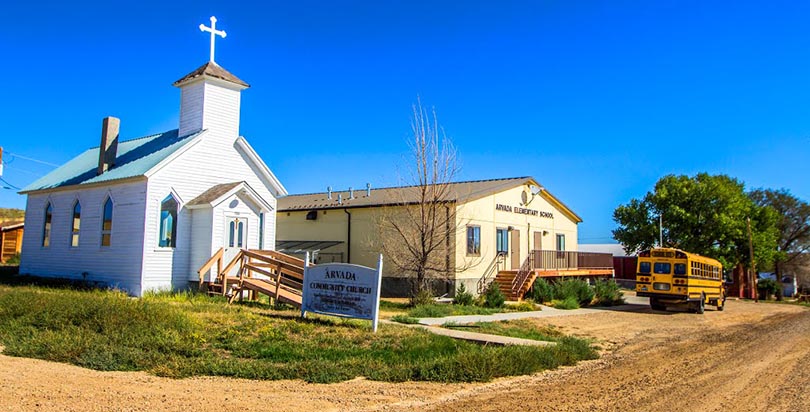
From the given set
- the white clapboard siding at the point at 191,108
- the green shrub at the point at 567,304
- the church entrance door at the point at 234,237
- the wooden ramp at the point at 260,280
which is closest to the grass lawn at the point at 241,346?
the wooden ramp at the point at 260,280

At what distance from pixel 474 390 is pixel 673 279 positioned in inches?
732

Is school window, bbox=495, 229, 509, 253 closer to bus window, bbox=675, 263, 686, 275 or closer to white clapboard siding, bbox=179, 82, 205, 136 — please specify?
bus window, bbox=675, 263, 686, 275

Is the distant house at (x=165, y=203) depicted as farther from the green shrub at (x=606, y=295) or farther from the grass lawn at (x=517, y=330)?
the green shrub at (x=606, y=295)

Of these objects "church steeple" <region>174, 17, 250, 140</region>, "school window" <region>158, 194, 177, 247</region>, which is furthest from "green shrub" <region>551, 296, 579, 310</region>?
"school window" <region>158, 194, 177, 247</region>

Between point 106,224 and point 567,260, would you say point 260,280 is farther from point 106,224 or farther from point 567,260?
point 567,260

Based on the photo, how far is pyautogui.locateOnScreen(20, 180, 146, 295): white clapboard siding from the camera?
20.6 metres

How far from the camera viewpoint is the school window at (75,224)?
23419 mm

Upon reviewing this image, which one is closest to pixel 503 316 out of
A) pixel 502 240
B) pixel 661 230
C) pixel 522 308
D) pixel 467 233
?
pixel 522 308

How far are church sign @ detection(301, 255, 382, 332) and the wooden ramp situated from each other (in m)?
1.79

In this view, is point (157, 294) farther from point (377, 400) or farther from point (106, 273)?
point (377, 400)

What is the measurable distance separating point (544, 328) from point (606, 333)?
1.66m

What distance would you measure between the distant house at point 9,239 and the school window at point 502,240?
29.3m

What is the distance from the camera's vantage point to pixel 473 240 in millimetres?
28000

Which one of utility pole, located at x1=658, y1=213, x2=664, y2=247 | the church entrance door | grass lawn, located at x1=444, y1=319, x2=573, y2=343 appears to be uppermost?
utility pole, located at x1=658, y1=213, x2=664, y2=247
